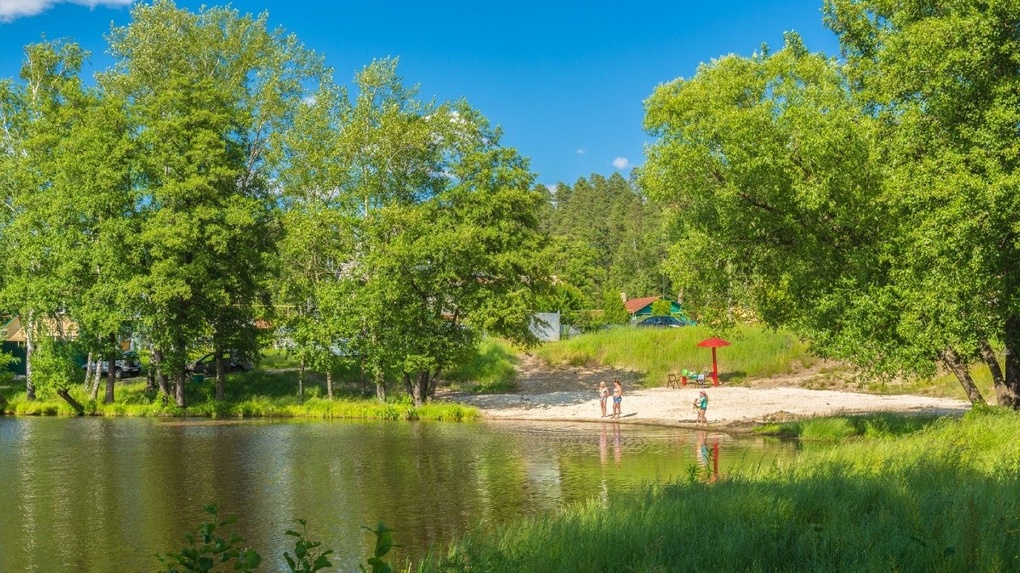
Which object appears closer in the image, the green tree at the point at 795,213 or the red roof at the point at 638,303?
the green tree at the point at 795,213

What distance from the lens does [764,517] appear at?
11.3 m

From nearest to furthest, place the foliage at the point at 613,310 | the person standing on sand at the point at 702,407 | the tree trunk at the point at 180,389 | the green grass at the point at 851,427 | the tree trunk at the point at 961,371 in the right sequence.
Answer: the tree trunk at the point at 961,371
the green grass at the point at 851,427
the person standing on sand at the point at 702,407
the tree trunk at the point at 180,389
the foliage at the point at 613,310

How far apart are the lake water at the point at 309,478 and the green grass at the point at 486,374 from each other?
42.3 feet

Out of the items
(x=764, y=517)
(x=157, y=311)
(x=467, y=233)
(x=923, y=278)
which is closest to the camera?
(x=764, y=517)

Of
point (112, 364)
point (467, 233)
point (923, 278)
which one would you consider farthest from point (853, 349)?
point (112, 364)

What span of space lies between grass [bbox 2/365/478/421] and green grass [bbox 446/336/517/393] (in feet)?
23.3

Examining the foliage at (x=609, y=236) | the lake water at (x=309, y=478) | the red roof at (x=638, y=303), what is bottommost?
the lake water at (x=309, y=478)

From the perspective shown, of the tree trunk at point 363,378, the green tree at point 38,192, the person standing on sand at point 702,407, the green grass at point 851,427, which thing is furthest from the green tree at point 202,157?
the green grass at point 851,427

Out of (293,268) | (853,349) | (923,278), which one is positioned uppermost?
(293,268)

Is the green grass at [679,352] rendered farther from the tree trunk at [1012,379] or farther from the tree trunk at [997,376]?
the tree trunk at [1012,379]

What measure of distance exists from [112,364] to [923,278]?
3920 cm

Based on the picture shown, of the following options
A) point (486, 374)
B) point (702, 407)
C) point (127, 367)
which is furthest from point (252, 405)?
point (702, 407)

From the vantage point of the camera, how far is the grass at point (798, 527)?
30.1 feet

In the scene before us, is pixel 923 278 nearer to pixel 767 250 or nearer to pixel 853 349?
pixel 853 349
